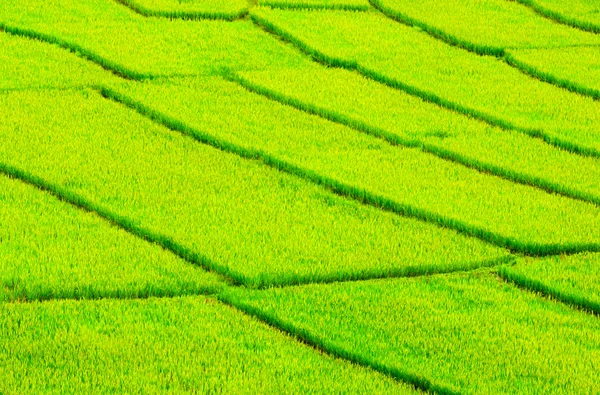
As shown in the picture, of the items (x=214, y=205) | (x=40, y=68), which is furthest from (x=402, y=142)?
(x=40, y=68)

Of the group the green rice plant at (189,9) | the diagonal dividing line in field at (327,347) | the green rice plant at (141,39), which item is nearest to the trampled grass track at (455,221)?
the diagonal dividing line in field at (327,347)

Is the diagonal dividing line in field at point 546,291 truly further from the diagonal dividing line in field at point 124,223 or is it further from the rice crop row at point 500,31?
the rice crop row at point 500,31

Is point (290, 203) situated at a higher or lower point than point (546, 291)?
lower

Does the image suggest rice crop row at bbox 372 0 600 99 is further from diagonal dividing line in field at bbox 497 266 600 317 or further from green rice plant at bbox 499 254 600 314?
diagonal dividing line in field at bbox 497 266 600 317

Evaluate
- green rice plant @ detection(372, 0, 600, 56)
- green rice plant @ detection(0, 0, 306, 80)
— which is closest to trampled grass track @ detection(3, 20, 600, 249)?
green rice plant @ detection(0, 0, 306, 80)

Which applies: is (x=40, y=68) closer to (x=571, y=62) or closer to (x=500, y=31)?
(x=571, y=62)

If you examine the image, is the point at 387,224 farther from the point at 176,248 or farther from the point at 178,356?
the point at 178,356

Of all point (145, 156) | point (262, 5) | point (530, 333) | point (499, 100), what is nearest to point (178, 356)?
point (530, 333)
